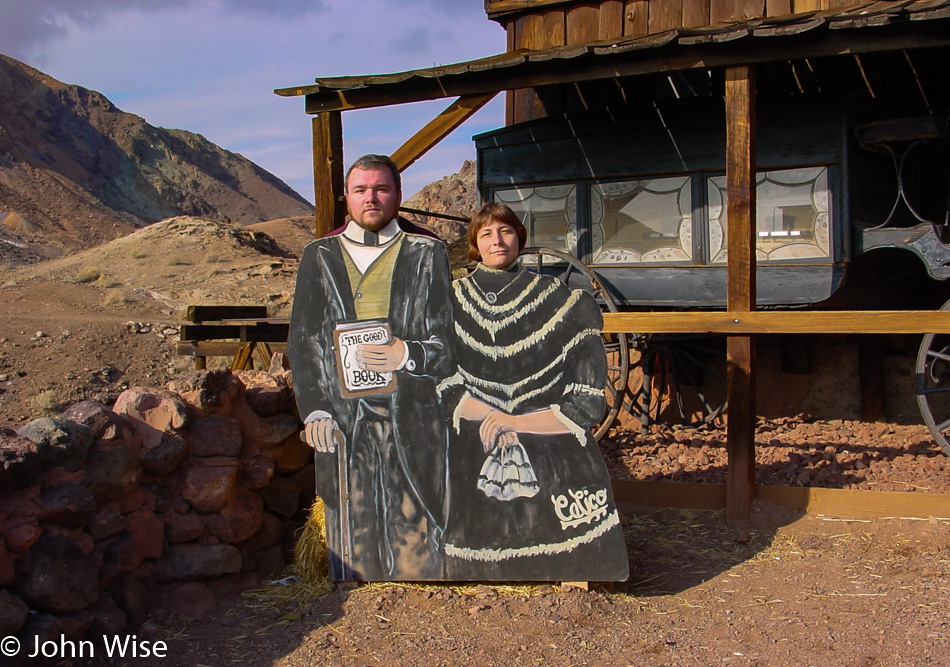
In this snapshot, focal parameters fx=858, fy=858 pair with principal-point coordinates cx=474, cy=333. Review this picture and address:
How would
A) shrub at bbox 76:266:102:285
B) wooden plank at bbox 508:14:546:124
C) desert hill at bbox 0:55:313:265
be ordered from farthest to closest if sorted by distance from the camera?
1. desert hill at bbox 0:55:313:265
2. shrub at bbox 76:266:102:285
3. wooden plank at bbox 508:14:546:124

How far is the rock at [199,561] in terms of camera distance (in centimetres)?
415

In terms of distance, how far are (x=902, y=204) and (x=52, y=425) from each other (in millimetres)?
7211

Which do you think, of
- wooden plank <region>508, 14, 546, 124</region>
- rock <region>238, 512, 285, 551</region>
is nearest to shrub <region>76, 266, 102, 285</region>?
wooden plank <region>508, 14, 546, 124</region>

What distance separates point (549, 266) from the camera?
8.27 m

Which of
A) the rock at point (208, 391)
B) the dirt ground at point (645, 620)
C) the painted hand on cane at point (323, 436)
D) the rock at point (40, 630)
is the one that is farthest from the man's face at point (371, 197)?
the rock at point (40, 630)

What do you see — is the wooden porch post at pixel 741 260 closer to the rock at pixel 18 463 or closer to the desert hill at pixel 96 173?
the rock at pixel 18 463

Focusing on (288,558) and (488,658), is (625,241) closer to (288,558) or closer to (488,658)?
(288,558)

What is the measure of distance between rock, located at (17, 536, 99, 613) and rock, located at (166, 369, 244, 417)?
104cm

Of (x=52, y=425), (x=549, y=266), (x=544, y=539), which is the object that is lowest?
(x=544, y=539)

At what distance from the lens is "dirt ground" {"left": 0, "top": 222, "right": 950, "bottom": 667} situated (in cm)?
367

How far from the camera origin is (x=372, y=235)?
4336 millimetres

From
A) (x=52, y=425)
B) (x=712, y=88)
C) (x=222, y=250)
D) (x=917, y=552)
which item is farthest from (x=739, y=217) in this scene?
(x=222, y=250)

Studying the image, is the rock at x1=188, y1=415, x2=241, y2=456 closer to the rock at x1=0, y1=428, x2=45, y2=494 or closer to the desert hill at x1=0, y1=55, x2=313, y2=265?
the rock at x1=0, y1=428, x2=45, y2=494

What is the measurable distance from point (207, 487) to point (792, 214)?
5.46 metres
